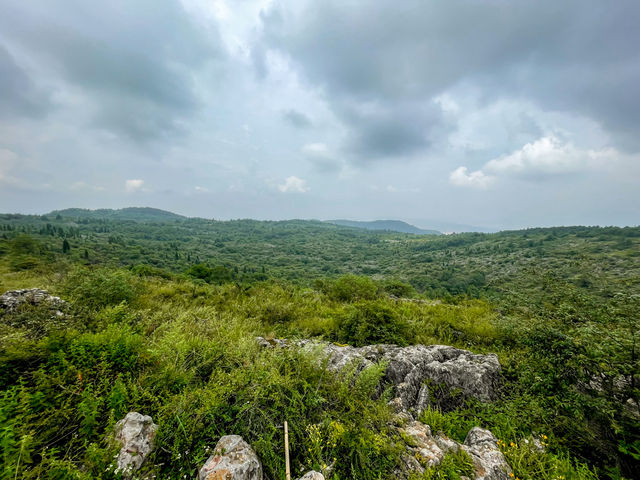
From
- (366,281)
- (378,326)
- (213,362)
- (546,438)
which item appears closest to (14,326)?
(213,362)

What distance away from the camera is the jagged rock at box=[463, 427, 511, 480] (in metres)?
3.01

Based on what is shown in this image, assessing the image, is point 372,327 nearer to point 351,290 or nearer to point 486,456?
point 486,456

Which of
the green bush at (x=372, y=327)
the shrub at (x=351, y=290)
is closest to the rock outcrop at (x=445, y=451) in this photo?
the green bush at (x=372, y=327)

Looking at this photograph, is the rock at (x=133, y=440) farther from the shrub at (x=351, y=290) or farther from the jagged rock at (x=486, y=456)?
the shrub at (x=351, y=290)

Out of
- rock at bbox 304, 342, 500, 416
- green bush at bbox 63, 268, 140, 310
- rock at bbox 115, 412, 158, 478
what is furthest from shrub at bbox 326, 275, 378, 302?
rock at bbox 115, 412, 158, 478

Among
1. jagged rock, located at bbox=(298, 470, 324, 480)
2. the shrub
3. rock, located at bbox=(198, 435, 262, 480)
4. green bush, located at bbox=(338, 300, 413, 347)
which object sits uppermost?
rock, located at bbox=(198, 435, 262, 480)

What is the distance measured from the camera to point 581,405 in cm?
364

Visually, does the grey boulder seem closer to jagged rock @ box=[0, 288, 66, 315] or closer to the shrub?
jagged rock @ box=[0, 288, 66, 315]

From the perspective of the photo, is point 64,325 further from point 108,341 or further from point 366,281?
point 366,281

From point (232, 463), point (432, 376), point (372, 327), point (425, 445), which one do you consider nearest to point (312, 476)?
point (232, 463)

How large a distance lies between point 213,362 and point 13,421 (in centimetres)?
223

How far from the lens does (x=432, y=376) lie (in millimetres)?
5164

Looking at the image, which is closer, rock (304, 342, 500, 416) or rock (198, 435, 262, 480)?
rock (198, 435, 262, 480)

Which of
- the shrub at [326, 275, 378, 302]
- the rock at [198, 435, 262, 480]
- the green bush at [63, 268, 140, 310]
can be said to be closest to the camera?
the rock at [198, 435, 262, 480]
